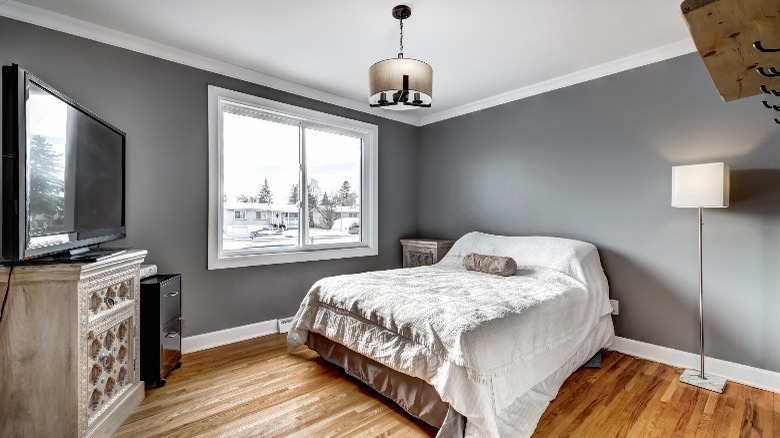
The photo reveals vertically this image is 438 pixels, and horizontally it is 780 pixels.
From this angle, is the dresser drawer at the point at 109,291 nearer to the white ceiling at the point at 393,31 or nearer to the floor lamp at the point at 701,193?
the white ceiling at the point at 393,31

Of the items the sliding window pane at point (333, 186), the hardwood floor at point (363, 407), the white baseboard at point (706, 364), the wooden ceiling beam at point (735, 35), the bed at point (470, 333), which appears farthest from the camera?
the sliding window pane at point (333, 186)

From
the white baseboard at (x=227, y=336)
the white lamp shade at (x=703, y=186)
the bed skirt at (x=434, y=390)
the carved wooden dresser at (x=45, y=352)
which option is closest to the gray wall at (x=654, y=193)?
the white lamp shade at (x=703, y=186)

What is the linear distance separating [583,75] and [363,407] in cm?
328

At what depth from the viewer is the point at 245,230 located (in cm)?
341

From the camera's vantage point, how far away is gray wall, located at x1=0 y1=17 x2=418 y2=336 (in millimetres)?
2469

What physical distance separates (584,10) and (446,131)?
2280mm

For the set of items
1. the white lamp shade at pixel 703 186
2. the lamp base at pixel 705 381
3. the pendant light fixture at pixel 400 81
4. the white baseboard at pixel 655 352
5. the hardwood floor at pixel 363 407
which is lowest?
the hardwood floor at pixel 363 407

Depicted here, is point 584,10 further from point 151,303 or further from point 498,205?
point 151,303

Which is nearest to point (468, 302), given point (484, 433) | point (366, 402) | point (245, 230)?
point (484, 433)

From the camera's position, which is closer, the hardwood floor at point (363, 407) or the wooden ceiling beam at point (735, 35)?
the wooden ceiling beam at point (735, 35)

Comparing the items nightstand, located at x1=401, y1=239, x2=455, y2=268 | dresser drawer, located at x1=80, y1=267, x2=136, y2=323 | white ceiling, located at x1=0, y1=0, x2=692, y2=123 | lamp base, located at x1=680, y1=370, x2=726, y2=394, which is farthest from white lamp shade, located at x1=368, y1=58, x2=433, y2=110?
lamp base, located at x1=680, y1=370, x2=726, y2=394

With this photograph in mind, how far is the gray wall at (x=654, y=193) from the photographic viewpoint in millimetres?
2467

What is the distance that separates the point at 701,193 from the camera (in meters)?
2.38

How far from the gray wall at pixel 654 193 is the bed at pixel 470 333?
0.36 meters
